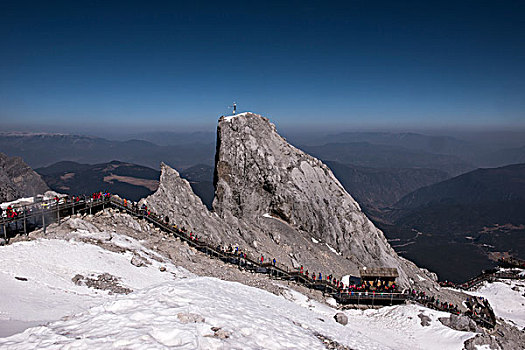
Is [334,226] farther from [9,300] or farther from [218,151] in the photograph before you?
[9,300]

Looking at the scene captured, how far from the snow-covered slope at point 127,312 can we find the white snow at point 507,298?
35.4 meters

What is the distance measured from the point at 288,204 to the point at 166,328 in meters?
42.8

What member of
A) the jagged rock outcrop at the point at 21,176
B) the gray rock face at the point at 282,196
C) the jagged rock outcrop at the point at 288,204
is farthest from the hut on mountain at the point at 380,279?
the jagged rock outcrop at the point at 21,176

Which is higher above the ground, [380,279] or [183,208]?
[183,208]

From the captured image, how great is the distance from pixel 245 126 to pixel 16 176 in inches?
1410

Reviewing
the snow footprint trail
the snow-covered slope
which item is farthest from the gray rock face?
the snow footprint trail

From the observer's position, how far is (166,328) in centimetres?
850

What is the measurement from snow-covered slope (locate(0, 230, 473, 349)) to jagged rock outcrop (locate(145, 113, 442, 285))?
77.8 feet

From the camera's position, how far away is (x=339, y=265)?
45.8 meters

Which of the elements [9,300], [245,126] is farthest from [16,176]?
[9,300]

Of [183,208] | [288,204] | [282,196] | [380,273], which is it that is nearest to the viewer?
[380,273]

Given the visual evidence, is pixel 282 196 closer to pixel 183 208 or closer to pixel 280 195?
pixel 280 195

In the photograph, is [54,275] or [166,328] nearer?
[166,328]

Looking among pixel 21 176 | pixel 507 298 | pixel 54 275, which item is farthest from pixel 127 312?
pixel 507 298
